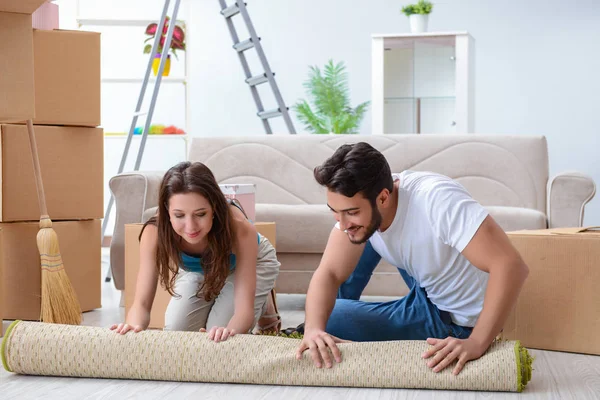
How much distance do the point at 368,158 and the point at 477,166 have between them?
205cm

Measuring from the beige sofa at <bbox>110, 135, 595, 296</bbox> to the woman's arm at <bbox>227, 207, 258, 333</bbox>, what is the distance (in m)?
1.11

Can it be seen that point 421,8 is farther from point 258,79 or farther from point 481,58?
point 258,79

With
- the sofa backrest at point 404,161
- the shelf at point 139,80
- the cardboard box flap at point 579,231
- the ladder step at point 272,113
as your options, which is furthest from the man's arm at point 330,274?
the shelf at point 139,80

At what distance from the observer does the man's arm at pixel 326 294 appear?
1865 millimetres

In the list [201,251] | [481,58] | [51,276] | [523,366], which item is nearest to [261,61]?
[481,58]

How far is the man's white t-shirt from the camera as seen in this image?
6.02ft

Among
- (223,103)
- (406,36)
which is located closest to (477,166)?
(406,36)

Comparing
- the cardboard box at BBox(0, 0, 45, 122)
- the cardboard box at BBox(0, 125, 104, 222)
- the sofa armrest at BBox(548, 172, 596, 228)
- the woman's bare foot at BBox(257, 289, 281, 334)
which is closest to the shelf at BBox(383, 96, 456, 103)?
the sofa armrest at BBox(548, 172, 596, 228)

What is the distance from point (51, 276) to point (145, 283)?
2.82 ft

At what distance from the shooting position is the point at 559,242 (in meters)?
2.41

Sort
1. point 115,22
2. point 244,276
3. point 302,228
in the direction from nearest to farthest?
point 244,276 → point 302,228 → point 115,22

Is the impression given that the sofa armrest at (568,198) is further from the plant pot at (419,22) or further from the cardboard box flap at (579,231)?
the plant pot at (419,22)

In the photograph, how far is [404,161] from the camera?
150 inches

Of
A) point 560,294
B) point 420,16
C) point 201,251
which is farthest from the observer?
point 420,16
